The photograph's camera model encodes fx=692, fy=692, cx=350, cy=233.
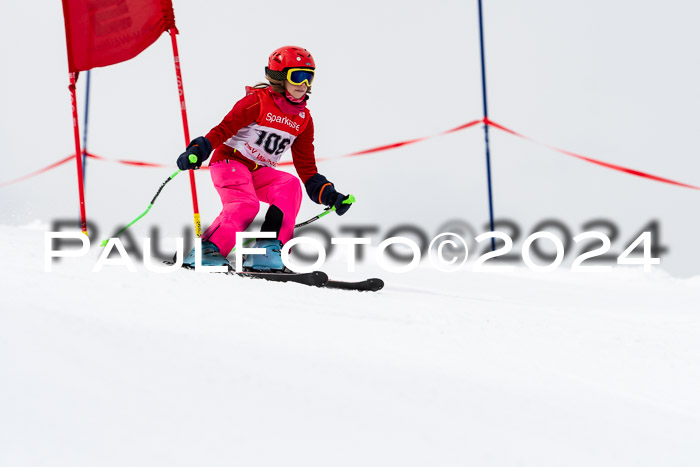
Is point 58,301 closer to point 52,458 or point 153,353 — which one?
point 153,353

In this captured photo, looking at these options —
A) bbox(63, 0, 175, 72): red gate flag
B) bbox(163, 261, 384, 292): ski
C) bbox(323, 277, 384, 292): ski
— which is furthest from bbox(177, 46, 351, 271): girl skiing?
bbox(63, 0, 175, 72): red gate flag

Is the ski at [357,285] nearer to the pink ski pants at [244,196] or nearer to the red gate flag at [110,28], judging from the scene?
the pink ski pants at [244,196]

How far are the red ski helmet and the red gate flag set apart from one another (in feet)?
2.24

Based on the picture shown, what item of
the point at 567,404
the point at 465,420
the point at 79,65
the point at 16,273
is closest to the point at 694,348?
the point at 567,404

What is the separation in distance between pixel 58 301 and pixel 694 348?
2236 millimetres

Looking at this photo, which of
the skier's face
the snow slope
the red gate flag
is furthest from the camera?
the red gate flag

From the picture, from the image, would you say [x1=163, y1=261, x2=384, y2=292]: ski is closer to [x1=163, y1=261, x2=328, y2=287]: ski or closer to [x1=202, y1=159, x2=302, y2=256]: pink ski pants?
[x1=163, y1=261, x2=328, y2=287]: ski

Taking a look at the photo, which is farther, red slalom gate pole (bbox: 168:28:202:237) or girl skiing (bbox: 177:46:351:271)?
red slalom gate pole (bbox: 168:28:202:237)

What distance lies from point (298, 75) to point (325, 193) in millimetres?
666

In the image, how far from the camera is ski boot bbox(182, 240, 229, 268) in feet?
11.0

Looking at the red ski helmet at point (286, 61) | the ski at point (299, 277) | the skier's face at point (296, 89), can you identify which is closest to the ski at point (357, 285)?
the ski at point (299, 277)

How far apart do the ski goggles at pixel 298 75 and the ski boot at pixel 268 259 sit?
2.62ft

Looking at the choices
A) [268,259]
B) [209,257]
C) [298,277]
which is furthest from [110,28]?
[298,277]

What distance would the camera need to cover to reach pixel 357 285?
344 centimetres
